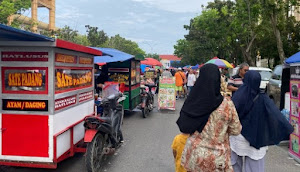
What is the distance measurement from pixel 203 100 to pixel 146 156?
330cm

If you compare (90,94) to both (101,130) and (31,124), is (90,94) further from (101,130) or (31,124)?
(31,124)

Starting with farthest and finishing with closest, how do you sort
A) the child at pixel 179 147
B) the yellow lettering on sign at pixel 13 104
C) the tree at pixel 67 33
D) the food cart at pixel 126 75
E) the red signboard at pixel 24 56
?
the tree at pixel 67 33
the food cart at pixel 126 75
the yellow lettering on sign at pixel 13 104
the red signboard at pixel 24 56
the child at pixel 179 147

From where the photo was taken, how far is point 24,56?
12.9 ft

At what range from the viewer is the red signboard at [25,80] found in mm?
3924

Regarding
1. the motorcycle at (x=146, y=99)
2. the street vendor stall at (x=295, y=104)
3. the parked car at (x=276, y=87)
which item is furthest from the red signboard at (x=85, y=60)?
the parked car at (x=276, y=87)

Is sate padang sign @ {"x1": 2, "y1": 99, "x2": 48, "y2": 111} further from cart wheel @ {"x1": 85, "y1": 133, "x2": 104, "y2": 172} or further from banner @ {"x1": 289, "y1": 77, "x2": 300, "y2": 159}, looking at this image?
banner @ {"x1": 289, "y1": 77, "x2": 300, "y2": 159}

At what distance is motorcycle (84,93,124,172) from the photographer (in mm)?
4211

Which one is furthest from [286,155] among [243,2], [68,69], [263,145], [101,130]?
[243,2]

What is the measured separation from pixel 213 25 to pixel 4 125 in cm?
2429

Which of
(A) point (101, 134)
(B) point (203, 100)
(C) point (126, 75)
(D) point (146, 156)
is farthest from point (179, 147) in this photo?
(C) point (126, 75)

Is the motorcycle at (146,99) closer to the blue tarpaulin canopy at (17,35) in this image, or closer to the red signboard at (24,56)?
the red signboard at (24,56)

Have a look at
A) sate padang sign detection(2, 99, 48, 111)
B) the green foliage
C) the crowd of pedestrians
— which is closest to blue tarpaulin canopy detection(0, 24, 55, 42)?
sate padang sign detection(2, 99, 48, 111)

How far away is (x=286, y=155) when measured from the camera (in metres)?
5.85

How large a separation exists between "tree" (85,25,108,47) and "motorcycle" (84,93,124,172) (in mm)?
26863
